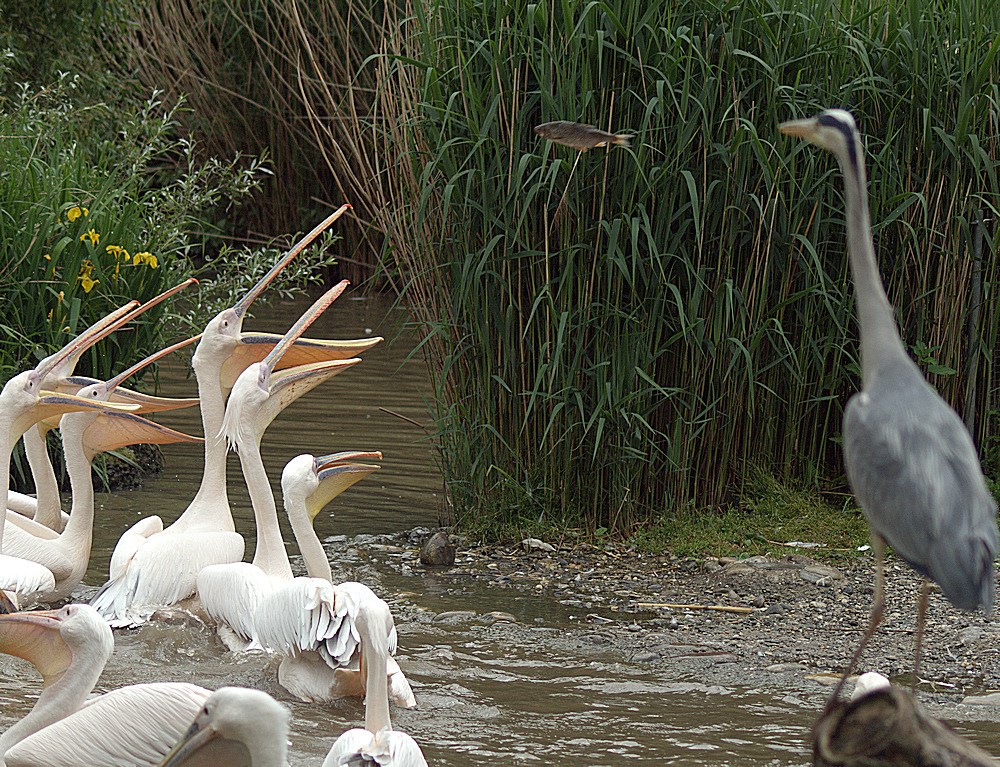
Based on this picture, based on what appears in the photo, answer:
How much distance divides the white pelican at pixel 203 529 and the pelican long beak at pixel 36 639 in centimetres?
137

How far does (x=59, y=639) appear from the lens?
3.78m

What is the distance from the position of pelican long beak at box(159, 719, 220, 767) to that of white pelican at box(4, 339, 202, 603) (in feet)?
8.20

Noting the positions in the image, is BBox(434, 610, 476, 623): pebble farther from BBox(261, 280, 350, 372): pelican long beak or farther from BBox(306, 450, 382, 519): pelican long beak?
BBox(261, 280, 350, 372): pelican long beak

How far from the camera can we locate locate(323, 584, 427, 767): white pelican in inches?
140

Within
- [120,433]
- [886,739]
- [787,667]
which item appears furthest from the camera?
[120,433]

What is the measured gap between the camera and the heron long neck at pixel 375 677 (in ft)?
12.4

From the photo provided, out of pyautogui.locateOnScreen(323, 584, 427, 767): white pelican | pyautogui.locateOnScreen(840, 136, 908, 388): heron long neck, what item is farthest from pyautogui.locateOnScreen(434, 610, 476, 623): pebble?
pyautogui.locateOnScreen(840, 136, 908, 388): heron long neck

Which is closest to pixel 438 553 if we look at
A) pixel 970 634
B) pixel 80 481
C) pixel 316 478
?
pixel 316 478

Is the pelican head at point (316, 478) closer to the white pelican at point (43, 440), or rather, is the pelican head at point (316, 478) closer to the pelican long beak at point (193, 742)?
the white pelican at point (43, 440)

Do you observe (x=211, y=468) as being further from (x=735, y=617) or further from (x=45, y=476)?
(x=735, y=617)

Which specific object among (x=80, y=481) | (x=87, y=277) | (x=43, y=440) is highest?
(x=87, y=277)

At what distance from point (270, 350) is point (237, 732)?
10.9ft

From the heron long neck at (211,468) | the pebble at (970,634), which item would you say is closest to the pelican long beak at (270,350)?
the heron long neck at (211,468)

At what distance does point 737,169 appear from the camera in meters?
6.01
